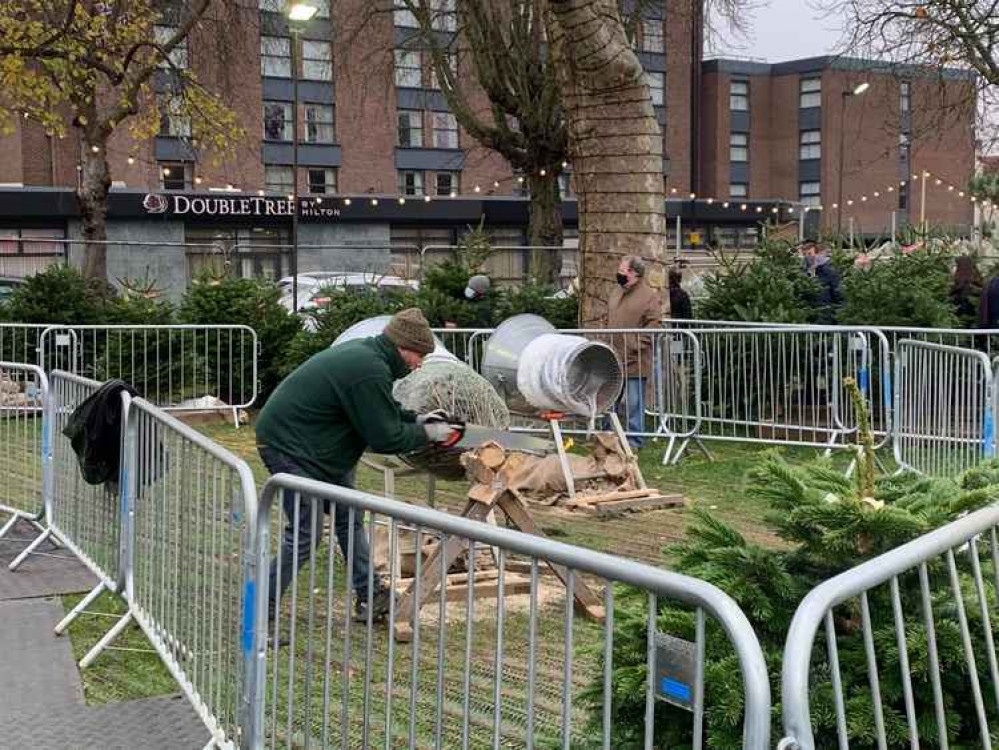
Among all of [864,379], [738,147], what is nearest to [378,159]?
[738,147]

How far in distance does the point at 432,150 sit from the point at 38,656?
158 feet

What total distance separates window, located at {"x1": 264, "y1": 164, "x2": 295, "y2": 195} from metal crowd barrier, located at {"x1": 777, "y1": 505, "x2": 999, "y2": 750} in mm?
48138

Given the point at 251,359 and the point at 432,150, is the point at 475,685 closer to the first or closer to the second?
the point at 251,359

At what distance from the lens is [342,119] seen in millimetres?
51312

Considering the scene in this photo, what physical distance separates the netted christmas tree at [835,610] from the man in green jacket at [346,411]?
2.67 meters

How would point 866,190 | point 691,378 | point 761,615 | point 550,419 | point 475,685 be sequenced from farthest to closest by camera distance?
point 866,190, point 691,378, point 550,419, point 475,685, point 761,615

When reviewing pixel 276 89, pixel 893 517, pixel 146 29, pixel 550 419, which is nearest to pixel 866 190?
pixel 276 89

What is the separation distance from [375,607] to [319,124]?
48.9 metres

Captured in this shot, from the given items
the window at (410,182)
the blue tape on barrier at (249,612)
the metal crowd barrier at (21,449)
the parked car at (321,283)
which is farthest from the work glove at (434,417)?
the window at (410,182)

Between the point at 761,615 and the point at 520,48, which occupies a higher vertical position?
the point at 520,48

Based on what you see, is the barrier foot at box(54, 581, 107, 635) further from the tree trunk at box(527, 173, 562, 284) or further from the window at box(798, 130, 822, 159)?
the window at box(798, 130, 822, 159)

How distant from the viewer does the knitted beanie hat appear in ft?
20.5

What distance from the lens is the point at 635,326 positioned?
1245 cm

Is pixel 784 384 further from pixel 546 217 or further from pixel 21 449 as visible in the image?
pixel 546 217
